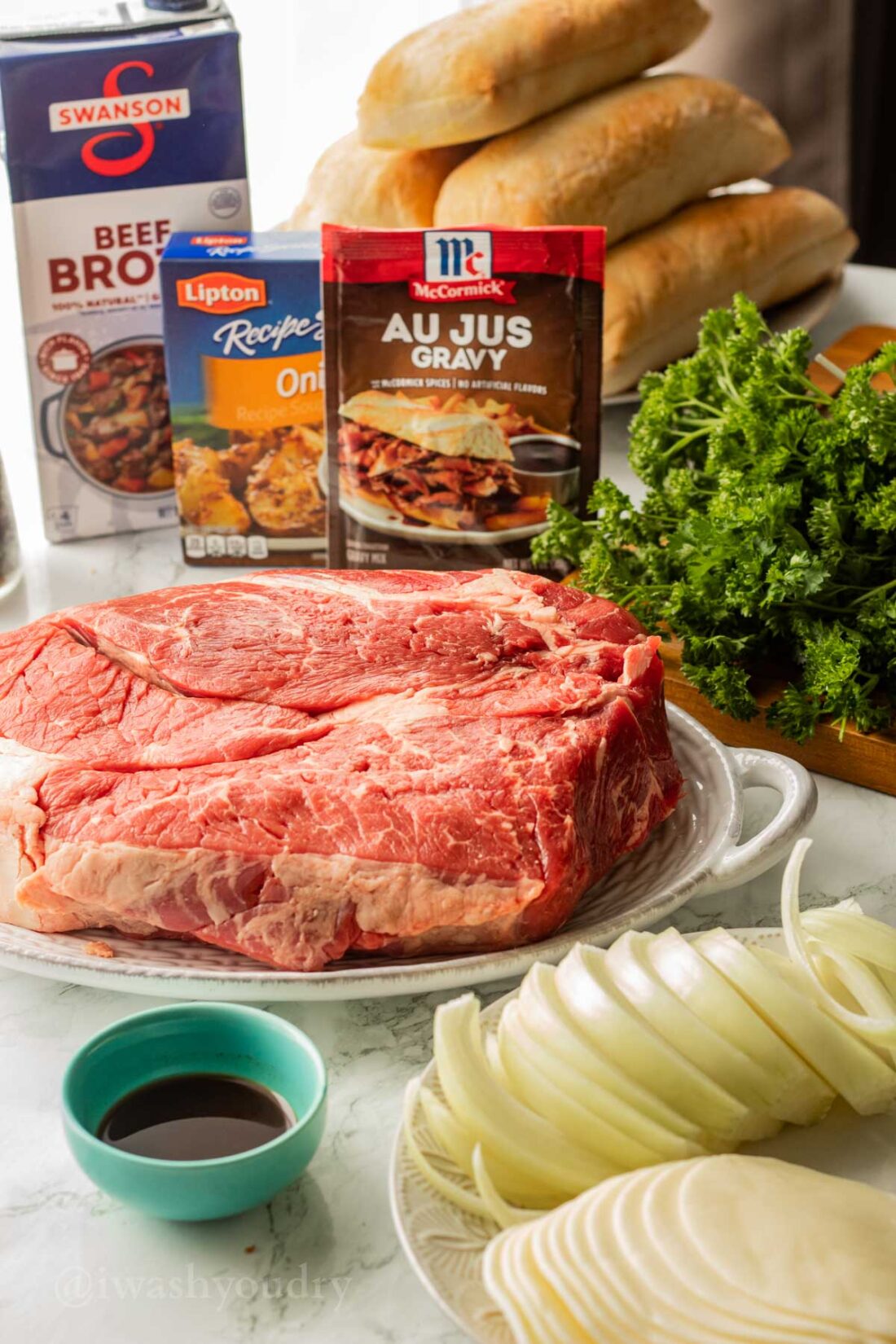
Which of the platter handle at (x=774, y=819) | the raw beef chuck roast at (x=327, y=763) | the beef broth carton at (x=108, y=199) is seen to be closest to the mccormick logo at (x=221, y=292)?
the beef broth carton at (x=108, y=199)

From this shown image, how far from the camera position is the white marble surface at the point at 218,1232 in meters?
1.09

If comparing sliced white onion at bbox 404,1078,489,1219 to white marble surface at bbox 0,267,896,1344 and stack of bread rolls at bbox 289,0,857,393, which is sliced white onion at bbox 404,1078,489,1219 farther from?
stack of bread rolls at bbox 289,0,857,393

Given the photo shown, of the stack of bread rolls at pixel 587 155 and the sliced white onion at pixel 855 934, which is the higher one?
the stack of bread rolls at pixel 587 155

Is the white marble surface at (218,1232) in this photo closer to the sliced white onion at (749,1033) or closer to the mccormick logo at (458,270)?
the sliced white onion at (749,1033)

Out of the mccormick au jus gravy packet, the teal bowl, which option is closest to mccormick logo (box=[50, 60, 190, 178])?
the mccormick au jus gravy packet

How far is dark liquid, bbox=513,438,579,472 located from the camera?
2.09 meters

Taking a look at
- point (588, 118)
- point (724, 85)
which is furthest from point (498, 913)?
point (724, 85)

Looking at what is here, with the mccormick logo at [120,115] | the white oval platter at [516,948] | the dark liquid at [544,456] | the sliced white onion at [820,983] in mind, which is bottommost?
the white oval platter at [516,948]

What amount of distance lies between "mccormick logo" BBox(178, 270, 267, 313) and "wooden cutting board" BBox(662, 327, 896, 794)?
81 cm

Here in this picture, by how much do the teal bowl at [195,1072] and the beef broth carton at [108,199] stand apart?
1374 millimetres

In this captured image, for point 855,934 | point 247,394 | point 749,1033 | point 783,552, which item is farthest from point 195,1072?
point 247,394

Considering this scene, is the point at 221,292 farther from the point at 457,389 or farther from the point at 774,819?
the point at 774,819

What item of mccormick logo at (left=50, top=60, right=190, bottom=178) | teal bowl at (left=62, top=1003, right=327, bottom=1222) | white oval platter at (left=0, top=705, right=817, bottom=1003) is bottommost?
white oval platter at (left=0, top=705, right=817, bottom=1003)

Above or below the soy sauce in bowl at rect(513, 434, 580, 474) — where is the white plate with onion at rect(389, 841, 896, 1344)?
below
